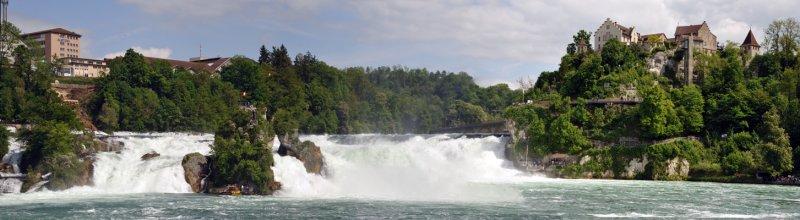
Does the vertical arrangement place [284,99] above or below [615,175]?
above

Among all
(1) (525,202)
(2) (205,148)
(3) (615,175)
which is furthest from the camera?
(3) (615,175)

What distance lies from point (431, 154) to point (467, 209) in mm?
29203

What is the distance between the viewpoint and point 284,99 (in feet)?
299

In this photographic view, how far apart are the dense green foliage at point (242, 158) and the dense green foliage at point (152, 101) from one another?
2820cm

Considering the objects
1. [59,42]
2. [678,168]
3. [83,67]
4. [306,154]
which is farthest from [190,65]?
[678,168]

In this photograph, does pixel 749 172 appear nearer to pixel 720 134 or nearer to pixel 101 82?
pixel 720 134

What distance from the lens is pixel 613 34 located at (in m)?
89.0

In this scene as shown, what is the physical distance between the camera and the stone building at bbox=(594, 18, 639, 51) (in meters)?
88.2

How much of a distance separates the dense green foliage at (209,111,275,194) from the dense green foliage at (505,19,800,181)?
79.7 ft

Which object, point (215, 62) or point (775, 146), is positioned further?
point (215, 62)

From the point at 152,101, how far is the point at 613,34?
151 feet

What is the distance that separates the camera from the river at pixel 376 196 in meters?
35.7

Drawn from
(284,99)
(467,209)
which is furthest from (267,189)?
(284,99)

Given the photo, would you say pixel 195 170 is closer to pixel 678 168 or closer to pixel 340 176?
pixel 340 176
